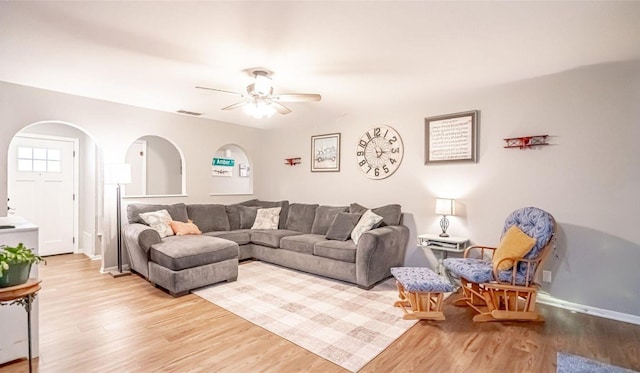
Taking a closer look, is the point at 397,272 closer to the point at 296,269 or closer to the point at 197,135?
the point at 296,269

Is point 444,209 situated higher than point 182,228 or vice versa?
point 444,209

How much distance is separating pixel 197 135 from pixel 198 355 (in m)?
4.00

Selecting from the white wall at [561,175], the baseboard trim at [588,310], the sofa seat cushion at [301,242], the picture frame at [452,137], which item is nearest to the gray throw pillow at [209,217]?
the sofa seat cushion at [301,242]

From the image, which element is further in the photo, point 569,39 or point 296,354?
point 569,39

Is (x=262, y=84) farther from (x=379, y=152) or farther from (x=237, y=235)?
(x=237, y=235)

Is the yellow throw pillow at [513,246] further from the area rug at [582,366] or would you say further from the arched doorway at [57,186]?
the arched doorway at [57,186]

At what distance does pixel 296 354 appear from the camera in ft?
7.48

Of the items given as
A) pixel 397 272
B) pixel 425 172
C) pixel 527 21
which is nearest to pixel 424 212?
pixel 425 172

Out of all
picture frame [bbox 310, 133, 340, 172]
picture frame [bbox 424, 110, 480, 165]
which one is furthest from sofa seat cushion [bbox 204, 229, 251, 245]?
picture frame [bbox 424, 110, 480, 165]

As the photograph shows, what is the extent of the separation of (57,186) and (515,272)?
6.76 metres

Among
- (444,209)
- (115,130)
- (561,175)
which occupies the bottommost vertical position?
(444,209)

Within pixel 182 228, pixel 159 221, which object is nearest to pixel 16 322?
pixel 159 221

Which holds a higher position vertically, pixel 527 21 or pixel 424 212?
pixel 527 21

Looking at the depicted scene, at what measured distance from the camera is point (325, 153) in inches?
212
